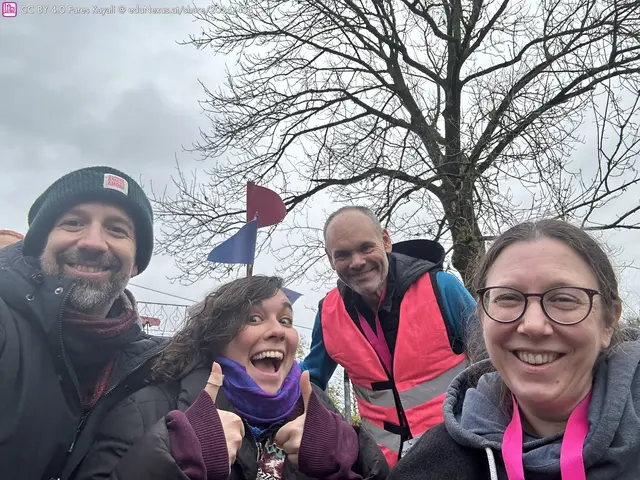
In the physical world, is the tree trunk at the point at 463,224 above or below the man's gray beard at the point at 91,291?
above

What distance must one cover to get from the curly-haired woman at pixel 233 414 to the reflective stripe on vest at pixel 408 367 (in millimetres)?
717

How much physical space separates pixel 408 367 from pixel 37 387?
5.81 feet

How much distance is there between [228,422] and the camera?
5.80 feet

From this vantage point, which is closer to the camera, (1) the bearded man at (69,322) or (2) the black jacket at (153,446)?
(2) the black jacket at (153,446)

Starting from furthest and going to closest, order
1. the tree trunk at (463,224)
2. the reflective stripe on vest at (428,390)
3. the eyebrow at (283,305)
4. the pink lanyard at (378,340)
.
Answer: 1. the tree trunk at (463,224)
2. the pink lanyard at (378,340)
3. the reflective stripe on vest at (428,390)
4. the eyebrow at (283,305)

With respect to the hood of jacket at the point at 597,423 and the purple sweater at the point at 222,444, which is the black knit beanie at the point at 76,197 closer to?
the purple sweater at the point at 222,444

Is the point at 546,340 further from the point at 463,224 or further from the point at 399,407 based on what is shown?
the point at 463,224

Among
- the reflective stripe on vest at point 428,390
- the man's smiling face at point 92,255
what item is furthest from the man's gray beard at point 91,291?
the reflective stripe on vest at point 428,390

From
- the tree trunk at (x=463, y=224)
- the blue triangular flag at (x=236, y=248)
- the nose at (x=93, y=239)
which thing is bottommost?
the nose at (x=93, y=239)

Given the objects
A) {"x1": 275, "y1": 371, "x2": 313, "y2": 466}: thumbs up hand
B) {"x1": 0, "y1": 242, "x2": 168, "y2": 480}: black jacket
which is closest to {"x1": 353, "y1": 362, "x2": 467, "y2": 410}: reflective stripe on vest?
{"x1": 275, "y1": 371, "x2": 313, "y2": 466}: thumbs up hand

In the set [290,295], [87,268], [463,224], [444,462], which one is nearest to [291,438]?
[444,462]

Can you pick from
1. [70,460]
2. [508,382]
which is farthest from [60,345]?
[508,382]

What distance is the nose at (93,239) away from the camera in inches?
83.1

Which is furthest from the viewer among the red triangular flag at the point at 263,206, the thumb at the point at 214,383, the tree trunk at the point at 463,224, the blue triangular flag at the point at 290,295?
the tree trunk at the point at 463,224
